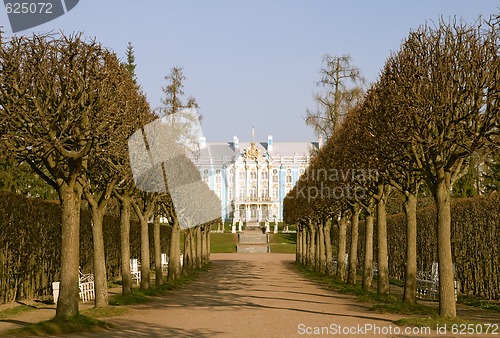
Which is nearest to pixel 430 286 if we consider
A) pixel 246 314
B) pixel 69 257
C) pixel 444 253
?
pixel 246 314

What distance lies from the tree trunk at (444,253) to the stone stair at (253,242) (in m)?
67.5

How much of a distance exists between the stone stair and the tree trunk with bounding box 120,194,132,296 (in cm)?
6055

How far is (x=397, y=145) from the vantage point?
18.7 metres

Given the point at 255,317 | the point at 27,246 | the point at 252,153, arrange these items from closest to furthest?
1. the point at 255,317
2. the point at 27,246
3. the point at 252,153

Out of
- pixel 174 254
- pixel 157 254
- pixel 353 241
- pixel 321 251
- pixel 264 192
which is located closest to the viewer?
pixel 157 254

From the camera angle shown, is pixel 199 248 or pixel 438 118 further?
pixel 199 248

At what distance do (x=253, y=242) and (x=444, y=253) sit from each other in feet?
259

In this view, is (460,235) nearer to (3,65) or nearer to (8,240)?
(8,240)

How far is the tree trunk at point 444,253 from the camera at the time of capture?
1714 cm

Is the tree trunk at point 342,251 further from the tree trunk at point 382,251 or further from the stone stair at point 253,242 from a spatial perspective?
the stone stair at point 253,242

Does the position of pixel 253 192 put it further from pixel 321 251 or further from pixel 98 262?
pixel 98 262

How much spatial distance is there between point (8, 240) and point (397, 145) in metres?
13.2

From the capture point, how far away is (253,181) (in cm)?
13275

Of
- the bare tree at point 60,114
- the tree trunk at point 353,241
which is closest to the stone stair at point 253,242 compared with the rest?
the tree trunk at point 353,241
